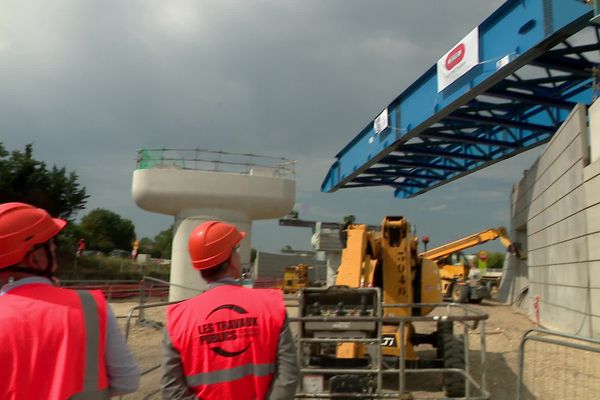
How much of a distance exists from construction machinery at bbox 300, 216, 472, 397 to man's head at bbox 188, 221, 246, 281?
161 inches

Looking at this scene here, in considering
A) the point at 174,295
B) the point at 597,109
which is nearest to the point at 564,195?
the point at 597,109

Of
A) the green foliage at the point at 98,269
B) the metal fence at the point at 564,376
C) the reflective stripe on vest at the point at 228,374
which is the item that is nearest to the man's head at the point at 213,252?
the reflective stripe on vest at the point at 228,374

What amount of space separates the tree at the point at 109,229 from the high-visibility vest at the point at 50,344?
79.1m

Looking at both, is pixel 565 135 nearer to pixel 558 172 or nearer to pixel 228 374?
pixel 558 172

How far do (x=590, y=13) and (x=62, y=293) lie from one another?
1049 cm

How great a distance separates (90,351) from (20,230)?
1.75 feet

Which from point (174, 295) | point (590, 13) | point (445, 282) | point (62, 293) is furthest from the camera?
point (445, 282)

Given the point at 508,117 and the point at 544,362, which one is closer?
the point at 544,362

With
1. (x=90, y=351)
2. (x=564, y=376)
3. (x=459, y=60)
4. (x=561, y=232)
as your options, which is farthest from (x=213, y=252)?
(x=561, y=232)

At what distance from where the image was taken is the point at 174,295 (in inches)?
806

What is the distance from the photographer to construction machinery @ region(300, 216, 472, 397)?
269 inches

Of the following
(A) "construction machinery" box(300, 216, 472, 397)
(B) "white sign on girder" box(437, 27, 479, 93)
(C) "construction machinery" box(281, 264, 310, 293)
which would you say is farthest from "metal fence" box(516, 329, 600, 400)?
(C) "construction machinery" box(281, 264, 310, 293)

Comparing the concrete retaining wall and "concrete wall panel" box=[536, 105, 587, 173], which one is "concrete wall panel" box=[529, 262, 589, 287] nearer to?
the concrete retaining wall

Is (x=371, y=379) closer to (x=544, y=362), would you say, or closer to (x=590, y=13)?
(x=544, y=362)
